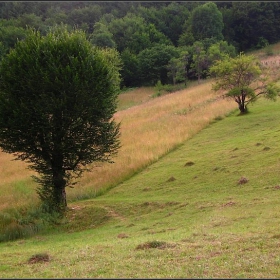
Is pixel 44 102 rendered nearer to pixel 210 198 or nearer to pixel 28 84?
pixel 28 84

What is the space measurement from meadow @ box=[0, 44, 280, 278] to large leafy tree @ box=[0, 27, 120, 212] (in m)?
2.81

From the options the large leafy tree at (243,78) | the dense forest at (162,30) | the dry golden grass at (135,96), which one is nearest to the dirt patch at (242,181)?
the large leafy tree at (243,78)

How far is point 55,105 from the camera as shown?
1889cm

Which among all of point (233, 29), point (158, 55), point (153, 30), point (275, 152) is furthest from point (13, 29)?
point (275, 152)

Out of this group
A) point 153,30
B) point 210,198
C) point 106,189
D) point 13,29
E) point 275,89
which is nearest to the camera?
point 210,198

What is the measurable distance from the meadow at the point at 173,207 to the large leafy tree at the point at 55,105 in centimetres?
281

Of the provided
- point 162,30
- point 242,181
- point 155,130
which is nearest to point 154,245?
point 242,181

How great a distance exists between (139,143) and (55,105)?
566 inches

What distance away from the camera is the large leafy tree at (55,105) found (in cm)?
1902

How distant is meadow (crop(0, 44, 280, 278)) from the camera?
8.70 metres

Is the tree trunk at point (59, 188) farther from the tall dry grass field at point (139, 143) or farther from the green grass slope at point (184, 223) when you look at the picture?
the tall dry grass field at point (139, 143)

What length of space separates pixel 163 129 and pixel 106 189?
14076mm

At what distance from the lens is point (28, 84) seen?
1906 cm

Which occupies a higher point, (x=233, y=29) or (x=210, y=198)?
(x=233, y=29)
